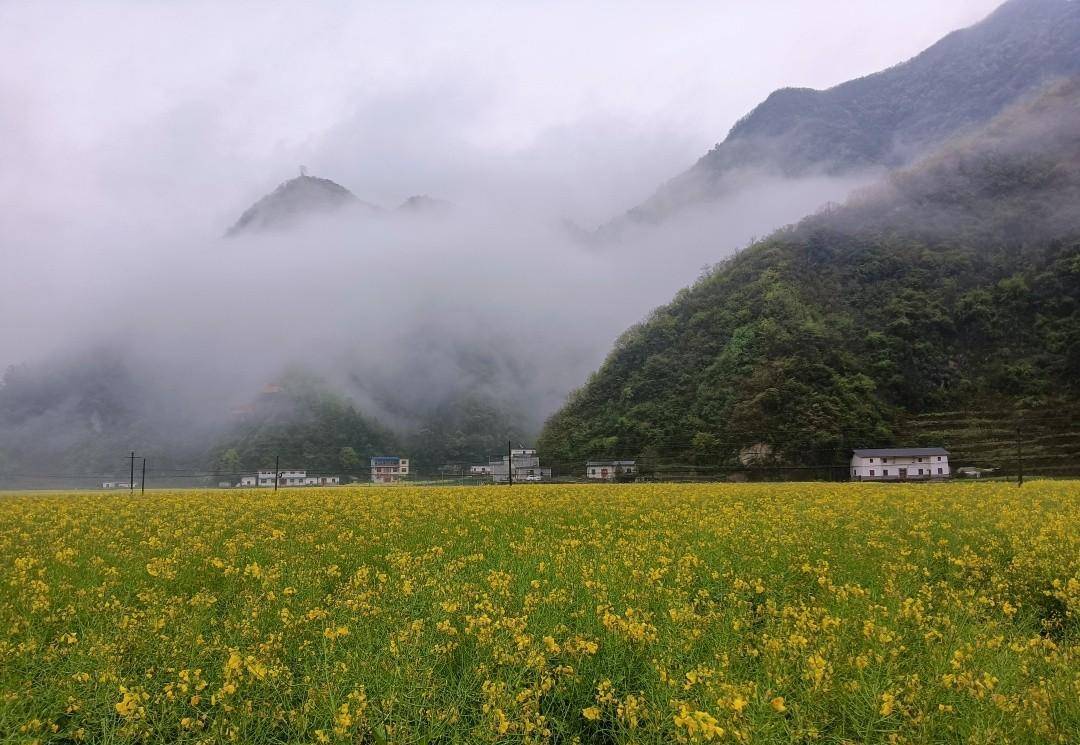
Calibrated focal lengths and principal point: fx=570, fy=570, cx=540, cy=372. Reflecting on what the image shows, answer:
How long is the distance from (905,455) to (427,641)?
60659mm

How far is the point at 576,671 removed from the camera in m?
3.91

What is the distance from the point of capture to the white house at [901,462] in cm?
5200

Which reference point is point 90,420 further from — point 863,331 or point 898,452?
point 863,331

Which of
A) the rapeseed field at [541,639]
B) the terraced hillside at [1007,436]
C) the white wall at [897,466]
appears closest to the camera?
the rapeseed field at [541,639]

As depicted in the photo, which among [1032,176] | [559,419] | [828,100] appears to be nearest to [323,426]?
[559,419]

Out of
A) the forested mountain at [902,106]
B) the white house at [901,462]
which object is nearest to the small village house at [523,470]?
the white house at [901,462]

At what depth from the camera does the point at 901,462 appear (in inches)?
2104

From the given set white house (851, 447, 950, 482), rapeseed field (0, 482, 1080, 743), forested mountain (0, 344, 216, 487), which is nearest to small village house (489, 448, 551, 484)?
white house (851, 447, 950, 482)

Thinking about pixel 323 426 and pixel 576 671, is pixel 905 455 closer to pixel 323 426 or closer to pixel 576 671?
pixel 576 671

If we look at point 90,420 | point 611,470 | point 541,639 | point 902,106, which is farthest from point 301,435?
point 902,106

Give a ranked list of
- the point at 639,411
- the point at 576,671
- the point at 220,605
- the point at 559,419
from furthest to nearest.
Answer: the point at 559,419 → the point at 639,411 → the point at 220,605 → the point at 576,671

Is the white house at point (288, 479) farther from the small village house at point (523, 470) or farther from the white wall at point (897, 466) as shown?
the white wall at point (897, 466)

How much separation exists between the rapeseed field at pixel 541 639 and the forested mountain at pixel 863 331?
168 ft

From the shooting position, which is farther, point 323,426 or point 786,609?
point 323,426
